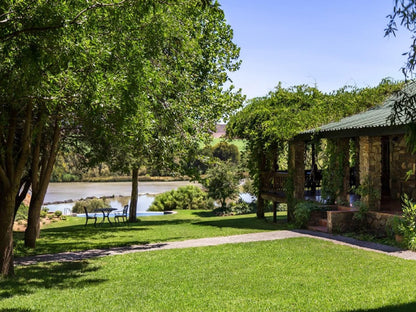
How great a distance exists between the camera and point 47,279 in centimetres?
821

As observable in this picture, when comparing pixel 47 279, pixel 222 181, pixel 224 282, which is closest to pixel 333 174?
pixel 224 282

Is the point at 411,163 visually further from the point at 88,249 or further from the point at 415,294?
the point at 88,249

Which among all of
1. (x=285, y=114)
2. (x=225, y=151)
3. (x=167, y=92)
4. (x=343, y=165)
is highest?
(x=225, y=151)

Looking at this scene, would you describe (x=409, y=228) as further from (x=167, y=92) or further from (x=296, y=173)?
(x=167, y=92)

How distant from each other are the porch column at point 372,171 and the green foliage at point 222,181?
1587cm

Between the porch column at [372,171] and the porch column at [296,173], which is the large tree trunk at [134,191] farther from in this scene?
the porch column at [372,171]

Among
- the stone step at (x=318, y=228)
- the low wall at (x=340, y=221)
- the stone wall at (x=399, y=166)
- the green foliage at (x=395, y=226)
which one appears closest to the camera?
the green foliage at (x=395, y=226)

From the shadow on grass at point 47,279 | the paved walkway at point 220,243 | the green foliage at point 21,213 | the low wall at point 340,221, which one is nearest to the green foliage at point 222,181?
the green foliage at point 21,213

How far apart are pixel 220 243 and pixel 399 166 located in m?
8.62

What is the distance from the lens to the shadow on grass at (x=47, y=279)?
7449 millimetres

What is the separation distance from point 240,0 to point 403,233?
275 inches

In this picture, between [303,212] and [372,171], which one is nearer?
[372,171]

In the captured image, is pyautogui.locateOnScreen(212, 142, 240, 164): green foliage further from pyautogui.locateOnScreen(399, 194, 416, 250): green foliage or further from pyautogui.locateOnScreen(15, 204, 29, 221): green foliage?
pyautogui.locateOnScreen(399, 194, 416, 250): green foliage

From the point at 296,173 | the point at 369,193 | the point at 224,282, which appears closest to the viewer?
the point at 224,282
